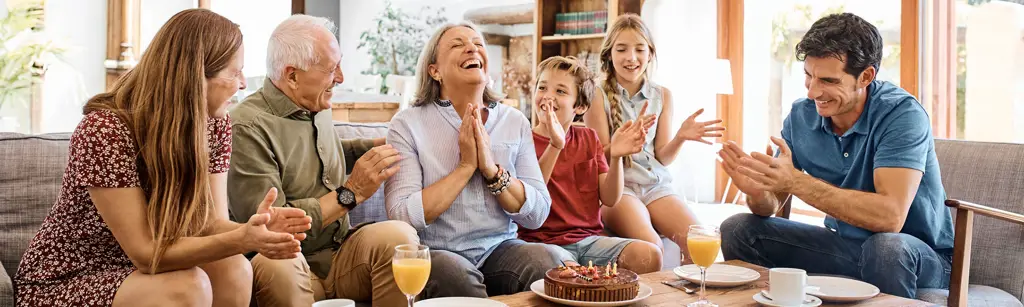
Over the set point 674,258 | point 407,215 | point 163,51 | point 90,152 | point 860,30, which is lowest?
point 674,258

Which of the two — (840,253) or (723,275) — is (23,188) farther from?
(840,253)

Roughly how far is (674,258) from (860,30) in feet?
3.51

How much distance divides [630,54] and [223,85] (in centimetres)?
185

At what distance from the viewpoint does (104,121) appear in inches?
69.0

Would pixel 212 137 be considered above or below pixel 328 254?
above

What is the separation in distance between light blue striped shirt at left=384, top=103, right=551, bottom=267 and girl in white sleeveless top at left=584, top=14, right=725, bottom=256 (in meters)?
0.58

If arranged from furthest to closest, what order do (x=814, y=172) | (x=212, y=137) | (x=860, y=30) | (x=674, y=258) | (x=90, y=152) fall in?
1. (x=674, y=258)
2. (x=814, y=172)
3. (x=860, y=30)
4. (x=212, y=137)
5. (x=90, y=152)

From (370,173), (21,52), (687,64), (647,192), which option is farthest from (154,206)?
(687,64)

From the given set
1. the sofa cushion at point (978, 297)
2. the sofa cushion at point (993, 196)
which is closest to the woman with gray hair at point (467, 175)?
the sofa cushion at point (978, 297)

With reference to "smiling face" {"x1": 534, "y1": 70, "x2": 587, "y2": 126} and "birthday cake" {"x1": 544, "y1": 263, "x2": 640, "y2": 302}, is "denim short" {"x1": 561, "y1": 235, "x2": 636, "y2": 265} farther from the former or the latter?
"birthday cake" {"x1": 544, "y1": 263, "x2": 640, "y2": 302}

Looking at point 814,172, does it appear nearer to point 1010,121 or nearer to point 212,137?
point 212,137

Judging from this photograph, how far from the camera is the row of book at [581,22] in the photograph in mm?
6371

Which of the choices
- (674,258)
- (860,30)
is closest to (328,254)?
(674,258)

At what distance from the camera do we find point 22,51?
18.4ft
